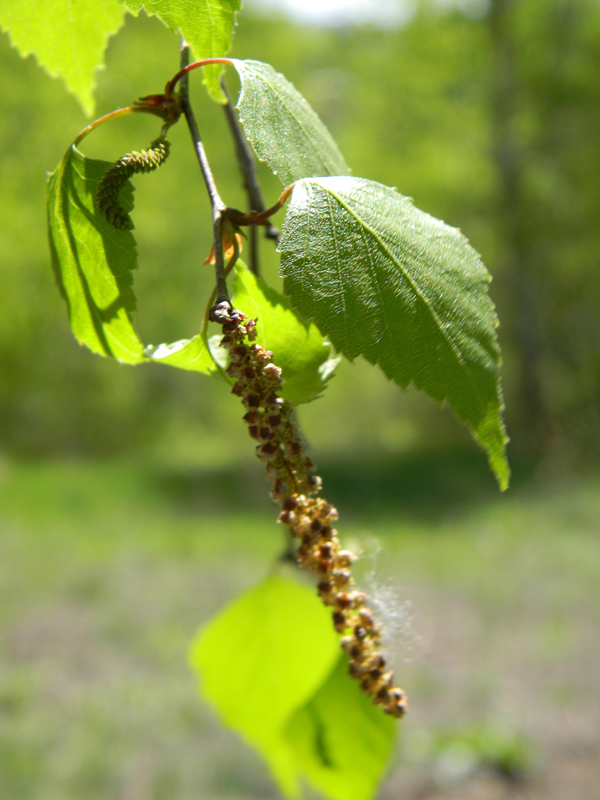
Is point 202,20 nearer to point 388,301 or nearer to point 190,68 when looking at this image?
point 190,68

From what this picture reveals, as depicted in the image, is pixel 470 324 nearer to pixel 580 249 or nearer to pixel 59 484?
pixel 59 484

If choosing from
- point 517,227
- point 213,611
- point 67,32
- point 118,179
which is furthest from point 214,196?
point 517,227

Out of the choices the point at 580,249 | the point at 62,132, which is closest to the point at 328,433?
the point at 580,249

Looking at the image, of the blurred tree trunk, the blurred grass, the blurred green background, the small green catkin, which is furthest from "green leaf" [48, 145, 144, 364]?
the blurred tree trunk

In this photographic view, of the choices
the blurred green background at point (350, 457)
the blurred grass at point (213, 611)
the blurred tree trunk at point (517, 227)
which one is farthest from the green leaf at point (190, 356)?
the blurred tree trunk at point (517, 227)

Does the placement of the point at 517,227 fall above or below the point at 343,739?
below

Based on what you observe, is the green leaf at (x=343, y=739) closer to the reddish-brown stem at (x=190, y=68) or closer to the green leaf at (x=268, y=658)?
the green leaf at (x=268, y=658)
